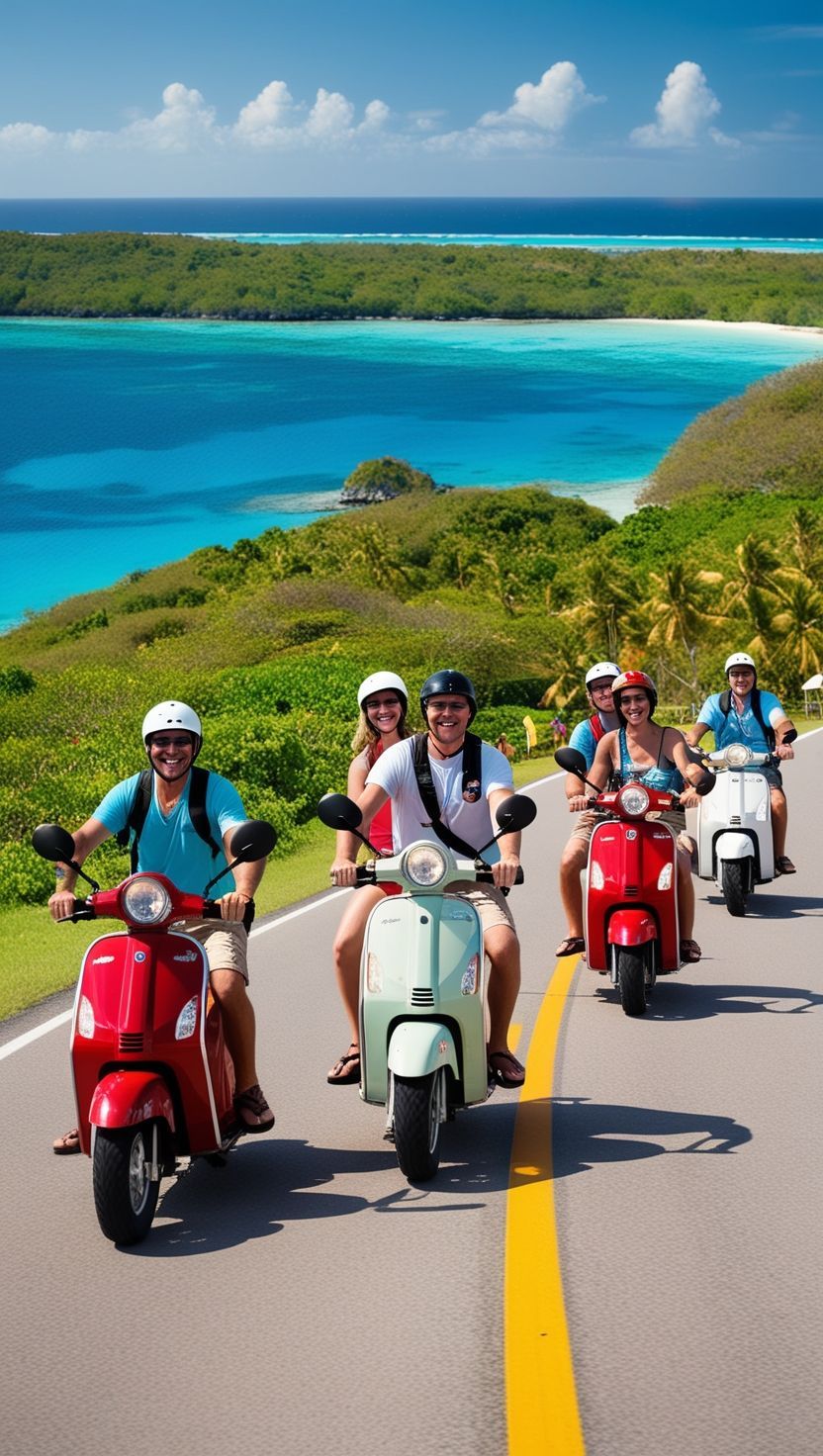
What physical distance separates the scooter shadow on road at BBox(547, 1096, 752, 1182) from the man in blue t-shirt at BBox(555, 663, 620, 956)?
308cm

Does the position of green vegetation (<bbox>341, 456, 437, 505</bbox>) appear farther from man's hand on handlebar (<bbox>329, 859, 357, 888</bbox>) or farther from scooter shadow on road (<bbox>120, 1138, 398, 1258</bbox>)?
scooter shadow on road (<bbox>120, 1138, 398, 1258</bbox>)

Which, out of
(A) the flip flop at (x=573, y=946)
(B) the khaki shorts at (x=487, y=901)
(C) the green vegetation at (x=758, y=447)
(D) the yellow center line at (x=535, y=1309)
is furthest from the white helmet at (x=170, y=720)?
(C) the green vegetation at (x=758, y=447)

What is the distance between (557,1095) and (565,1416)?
355 centimetres

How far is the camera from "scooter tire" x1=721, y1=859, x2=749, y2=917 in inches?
533

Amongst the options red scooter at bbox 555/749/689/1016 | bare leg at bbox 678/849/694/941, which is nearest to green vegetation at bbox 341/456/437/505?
bare leg at bbox 678/849/694/941

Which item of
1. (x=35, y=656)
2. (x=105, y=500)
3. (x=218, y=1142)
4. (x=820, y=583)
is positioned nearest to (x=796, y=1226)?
(x=218, y=1142)

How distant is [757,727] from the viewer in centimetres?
1396

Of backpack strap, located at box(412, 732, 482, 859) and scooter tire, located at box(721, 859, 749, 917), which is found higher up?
backpack strap, located at box(412, 732, 482, 859)

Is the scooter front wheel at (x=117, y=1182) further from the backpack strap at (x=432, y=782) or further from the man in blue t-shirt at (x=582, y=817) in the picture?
the man in blue t-shirt at (x=582, y=817)

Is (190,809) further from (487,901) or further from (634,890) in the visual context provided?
(634,890)

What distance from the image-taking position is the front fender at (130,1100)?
5.98 m

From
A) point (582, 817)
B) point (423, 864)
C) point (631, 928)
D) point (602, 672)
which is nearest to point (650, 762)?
point (582, 817)

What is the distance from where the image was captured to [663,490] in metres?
154

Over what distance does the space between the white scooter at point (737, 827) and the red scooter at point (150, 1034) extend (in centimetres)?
755
